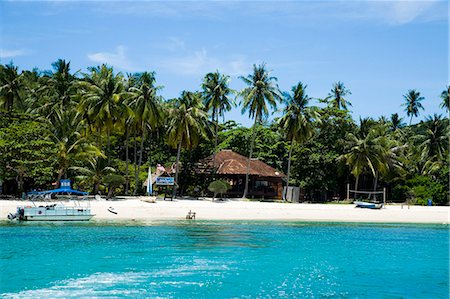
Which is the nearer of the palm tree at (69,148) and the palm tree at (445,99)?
the palm tree at (69,148)

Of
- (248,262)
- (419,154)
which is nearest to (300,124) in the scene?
(419,154)

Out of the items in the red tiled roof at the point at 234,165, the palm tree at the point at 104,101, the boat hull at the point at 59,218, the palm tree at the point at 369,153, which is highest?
the palm tree at the point at 104,101

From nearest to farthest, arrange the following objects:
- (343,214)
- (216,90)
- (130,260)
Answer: (130,260) → (343,214) → (216,90)

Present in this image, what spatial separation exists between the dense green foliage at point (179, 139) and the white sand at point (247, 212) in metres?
5.00

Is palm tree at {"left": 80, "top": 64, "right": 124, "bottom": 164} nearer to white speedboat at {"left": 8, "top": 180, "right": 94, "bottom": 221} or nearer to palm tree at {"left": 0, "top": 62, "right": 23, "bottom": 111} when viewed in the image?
white speedboat at {"left": 8, "top": 180, "right": 94, "bottom": 221}

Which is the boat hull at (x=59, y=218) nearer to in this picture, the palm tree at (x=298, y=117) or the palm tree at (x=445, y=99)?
the palm tree at (x=298, y=117)

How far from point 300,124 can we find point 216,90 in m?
8.71

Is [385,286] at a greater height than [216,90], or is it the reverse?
[216,90]

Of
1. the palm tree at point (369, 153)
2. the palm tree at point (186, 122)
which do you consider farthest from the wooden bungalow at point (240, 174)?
the palm tree at point (369, 153)

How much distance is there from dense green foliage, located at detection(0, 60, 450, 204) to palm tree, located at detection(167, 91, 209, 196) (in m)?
0.09

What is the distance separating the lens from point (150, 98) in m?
46.9

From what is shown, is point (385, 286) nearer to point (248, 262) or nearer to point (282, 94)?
point (248, 262)

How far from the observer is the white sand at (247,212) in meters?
37.3

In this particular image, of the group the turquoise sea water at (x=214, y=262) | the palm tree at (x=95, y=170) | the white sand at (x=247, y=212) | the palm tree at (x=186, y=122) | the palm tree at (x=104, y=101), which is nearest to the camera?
the turquoise sea water at (x=214, y=262)
